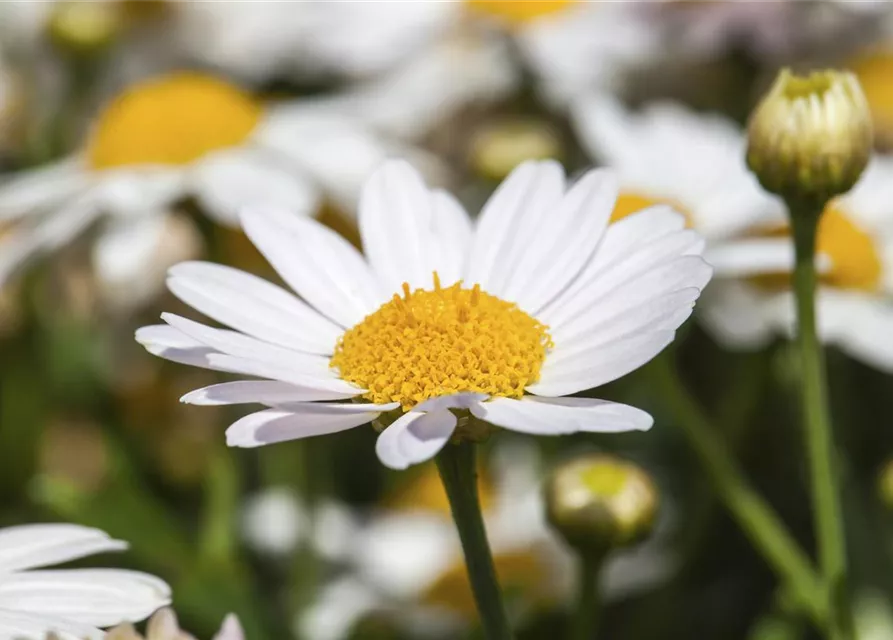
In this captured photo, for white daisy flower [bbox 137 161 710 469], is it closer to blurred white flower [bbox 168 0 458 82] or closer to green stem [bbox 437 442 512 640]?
green stem [bbox 437 442 512 640]

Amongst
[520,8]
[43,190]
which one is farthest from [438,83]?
[43,190]

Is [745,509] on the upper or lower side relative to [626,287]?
lower

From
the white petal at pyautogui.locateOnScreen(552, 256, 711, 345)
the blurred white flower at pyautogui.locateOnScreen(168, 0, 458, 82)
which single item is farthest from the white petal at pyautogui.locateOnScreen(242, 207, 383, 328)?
the blurred white flower at pyautogui.locateOnScreen(168, 0, 458, 82)

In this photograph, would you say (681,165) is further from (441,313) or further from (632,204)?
(441,313)

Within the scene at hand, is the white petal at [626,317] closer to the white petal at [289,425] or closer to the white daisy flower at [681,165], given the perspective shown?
the white petal at [289,425]

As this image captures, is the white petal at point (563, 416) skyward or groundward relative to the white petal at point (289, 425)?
groundward

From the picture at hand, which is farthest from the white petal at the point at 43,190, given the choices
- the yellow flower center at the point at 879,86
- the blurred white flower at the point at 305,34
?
the yellow flower center at the point at 879,86
